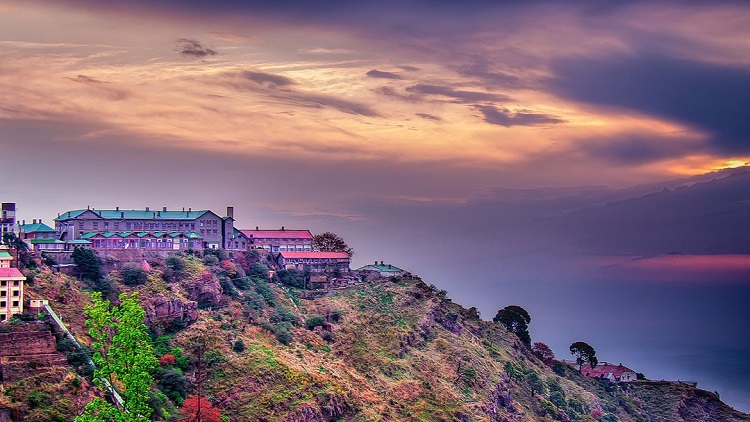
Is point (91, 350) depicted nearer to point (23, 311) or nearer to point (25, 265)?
point (23, 311)

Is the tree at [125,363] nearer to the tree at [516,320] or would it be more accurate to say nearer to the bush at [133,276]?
the bush at [133,276]

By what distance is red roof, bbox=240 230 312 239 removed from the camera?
159625 mm

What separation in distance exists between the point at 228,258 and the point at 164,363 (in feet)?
125

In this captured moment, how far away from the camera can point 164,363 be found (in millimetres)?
99688

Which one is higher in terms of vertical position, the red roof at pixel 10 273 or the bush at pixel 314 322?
the red roof at pixel 10 273

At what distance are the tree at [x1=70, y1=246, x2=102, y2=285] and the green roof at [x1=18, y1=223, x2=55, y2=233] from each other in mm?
8848

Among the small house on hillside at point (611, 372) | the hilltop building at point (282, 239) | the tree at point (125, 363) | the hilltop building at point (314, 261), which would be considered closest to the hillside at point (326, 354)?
the tree at point (125, 363)

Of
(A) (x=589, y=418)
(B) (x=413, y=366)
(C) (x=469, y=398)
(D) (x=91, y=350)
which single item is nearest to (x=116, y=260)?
(D) (x=91, y=350)

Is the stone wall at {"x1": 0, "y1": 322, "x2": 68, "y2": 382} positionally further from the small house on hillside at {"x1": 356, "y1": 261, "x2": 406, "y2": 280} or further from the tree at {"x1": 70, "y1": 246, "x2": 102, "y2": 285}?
the small house on hillside at {"x1": 356, "y1": 261, "x2": 406, "y2": 280}

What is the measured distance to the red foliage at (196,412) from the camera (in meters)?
87.4

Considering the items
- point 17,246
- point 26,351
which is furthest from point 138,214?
point 26,351

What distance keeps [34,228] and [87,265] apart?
12.8 meters

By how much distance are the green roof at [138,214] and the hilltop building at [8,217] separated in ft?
52.3

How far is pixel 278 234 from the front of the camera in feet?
533
